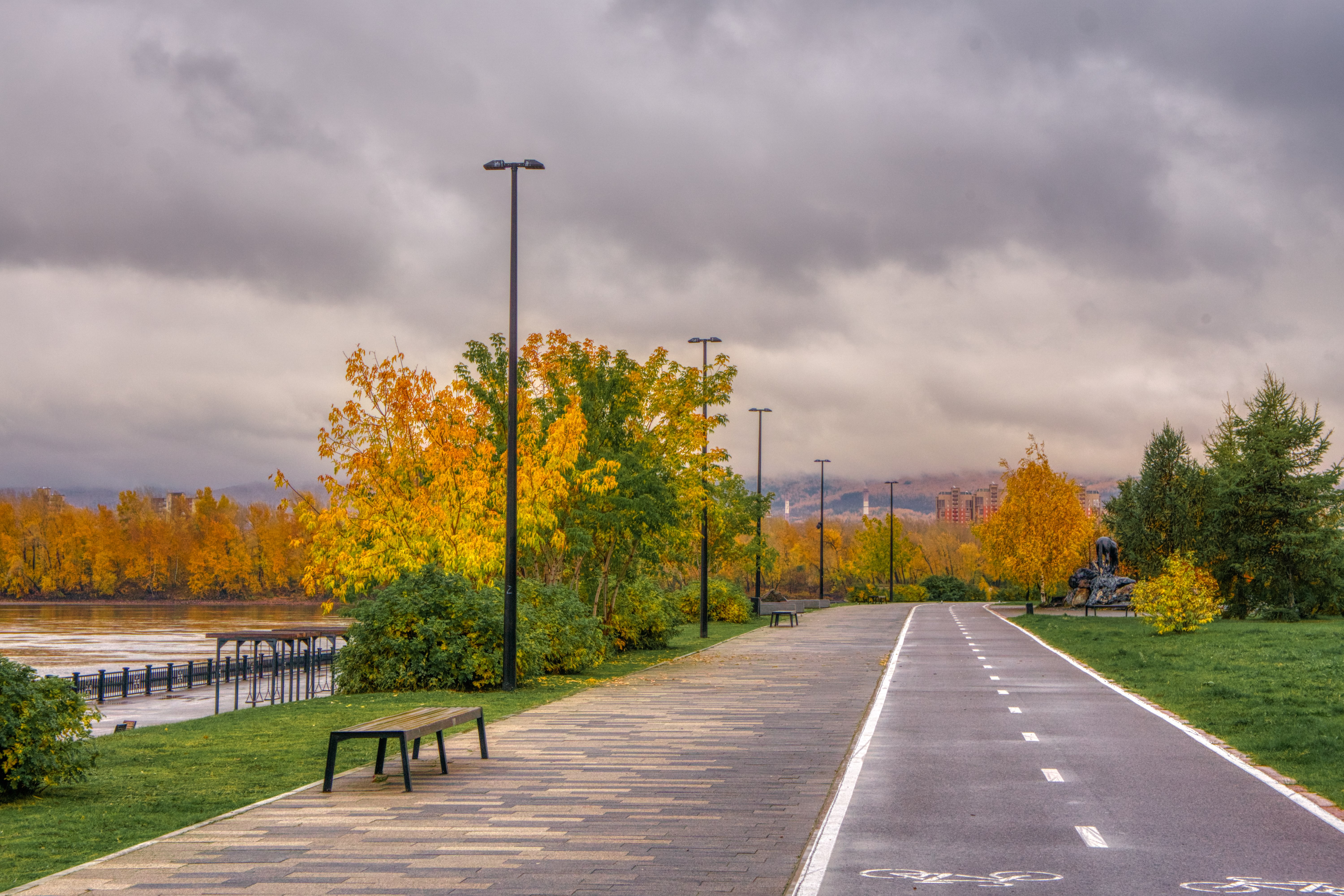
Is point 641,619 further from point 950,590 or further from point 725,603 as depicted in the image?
point 950,590

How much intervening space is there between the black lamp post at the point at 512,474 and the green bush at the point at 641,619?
9.93 meters

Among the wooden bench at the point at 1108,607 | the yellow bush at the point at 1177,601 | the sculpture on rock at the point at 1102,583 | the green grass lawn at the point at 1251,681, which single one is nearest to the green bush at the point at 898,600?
the sculpture on rock at the point at 1102,583

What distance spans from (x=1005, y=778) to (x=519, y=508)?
15.7m

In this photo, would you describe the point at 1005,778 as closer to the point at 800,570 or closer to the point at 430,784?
the point at 430,784

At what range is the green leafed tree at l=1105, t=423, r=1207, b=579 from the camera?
62.8 metres

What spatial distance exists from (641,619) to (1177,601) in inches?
649

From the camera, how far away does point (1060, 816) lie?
364 inches

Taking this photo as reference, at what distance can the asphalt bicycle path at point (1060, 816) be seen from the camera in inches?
287

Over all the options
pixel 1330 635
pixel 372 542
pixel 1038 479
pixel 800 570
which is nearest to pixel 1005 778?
pixel 372 542

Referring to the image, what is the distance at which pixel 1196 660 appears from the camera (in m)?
25.3

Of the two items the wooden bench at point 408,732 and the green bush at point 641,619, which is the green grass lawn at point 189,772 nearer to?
the wooden bench at point 408,732

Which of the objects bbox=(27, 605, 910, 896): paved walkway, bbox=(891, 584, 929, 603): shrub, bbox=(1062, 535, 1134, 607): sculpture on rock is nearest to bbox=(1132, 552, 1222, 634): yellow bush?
bbox=(1062, 535, 1134, 607): sculpture on rock

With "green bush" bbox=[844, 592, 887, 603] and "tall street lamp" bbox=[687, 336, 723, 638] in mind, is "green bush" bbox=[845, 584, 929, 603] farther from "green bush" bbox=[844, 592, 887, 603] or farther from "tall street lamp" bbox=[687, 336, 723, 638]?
"tall street lamp" bbox=[687, 336, 723, 638]

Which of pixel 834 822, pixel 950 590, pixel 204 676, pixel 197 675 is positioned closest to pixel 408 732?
pixel 834 822
